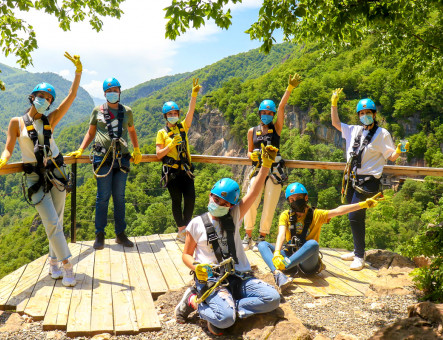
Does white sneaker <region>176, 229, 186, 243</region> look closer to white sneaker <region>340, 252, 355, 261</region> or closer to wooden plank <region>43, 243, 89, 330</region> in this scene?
wooden plank <region>43, 243, 89, 330</region>

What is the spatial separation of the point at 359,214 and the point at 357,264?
65 cm

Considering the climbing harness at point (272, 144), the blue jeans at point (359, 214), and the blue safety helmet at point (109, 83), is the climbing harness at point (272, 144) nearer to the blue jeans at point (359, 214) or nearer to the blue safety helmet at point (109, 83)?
the blue jeans at point (359, 214)

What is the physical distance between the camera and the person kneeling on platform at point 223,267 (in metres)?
2.94

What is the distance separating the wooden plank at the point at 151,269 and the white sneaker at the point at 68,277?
81cm

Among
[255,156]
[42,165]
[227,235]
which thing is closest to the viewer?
[227,235]

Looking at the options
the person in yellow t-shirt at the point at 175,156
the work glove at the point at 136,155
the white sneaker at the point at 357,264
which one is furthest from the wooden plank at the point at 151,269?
the white sneaker at the point at 357,264

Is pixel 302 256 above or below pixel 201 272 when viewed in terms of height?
below

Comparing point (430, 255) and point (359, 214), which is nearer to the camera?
point (430, 255)

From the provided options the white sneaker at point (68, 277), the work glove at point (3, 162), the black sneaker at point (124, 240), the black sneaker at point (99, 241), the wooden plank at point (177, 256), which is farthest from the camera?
the black sneaker at point (124, 240)

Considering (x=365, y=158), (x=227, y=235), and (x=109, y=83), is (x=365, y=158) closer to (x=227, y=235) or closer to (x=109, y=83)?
(x=227, y=235)

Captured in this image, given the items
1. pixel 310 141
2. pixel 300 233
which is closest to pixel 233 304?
pixel 300 233

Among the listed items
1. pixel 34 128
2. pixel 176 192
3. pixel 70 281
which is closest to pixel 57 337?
pixel 70 281

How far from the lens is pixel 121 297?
3.67 meters

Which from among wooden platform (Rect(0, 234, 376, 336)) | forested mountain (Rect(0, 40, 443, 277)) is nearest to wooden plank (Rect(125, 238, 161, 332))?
wooden platform (Rect(0, 234, 376, 336))
